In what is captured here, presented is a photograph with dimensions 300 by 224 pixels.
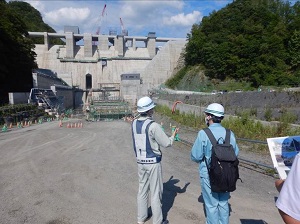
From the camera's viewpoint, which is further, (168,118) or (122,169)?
(168,118)

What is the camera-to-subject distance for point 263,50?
4144cm

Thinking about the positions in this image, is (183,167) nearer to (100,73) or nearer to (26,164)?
(26,164)

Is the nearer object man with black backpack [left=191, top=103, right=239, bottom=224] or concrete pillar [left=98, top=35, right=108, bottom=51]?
man with black backpack [left=191, top=103, right=239, bottom=224]

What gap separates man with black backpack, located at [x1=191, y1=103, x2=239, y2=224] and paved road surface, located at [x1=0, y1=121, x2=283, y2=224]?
3.18ft

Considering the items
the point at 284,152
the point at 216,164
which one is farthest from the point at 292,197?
the point at 216,164

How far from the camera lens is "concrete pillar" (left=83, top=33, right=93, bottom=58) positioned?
73.5 metres

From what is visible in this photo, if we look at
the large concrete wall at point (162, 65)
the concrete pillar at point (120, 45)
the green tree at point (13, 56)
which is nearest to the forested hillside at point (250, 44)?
the large concrete wall at point (162, 65)

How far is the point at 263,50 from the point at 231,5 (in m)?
17.6

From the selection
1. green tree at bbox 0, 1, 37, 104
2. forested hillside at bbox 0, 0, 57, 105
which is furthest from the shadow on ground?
green tree at bbox 0, 1, 37, 104

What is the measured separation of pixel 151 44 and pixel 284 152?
7817 cm

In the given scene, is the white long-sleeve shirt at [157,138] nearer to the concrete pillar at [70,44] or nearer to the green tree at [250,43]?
the green tree at [250,43]

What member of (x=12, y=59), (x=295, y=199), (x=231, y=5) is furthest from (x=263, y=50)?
(x=295, y=199)

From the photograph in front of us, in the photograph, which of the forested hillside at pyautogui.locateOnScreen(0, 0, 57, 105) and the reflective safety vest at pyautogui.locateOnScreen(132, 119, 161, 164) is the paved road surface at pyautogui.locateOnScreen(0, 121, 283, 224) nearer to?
the reflective safety vest at pyautogui.locateOnScreen(132, 119, 161, 164)

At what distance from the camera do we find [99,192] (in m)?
5.39
